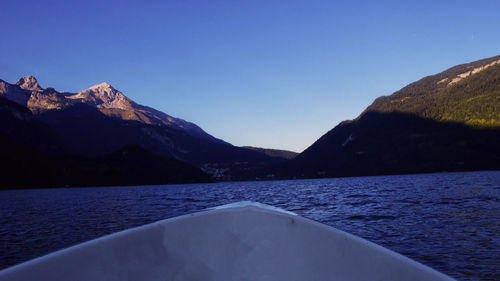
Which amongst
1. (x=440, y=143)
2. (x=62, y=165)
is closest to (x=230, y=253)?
(x=62, y=165)

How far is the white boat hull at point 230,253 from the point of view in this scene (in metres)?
2.53

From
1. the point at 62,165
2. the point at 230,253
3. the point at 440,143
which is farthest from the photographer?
the point at 440,143

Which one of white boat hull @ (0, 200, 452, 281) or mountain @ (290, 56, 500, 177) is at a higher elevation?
mountain @ (290, 56, 500, 177)

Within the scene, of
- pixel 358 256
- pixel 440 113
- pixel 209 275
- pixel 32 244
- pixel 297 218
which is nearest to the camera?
pixel 358 256

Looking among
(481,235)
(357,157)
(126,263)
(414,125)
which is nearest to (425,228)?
(481,235)

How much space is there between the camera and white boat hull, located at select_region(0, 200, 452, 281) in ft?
8.30

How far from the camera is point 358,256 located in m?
2.71

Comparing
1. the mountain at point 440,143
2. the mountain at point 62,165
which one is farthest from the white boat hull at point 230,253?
the mountain at point 440,143

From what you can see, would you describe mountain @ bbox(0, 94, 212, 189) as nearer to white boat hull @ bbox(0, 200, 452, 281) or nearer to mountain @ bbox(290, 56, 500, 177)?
mountain @ bbox(290, 56, 500, 177)

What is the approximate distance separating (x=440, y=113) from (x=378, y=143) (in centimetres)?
4448

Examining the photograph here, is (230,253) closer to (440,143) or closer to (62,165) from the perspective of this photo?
(62,165)

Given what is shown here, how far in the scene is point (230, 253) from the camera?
3119 mm

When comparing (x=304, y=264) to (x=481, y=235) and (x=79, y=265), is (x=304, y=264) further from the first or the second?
(x=481, y=235)

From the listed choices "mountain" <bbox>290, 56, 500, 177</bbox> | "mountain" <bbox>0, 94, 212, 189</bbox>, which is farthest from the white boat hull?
"mountain" <bbox>290, 56, 500, 177</bbox>
